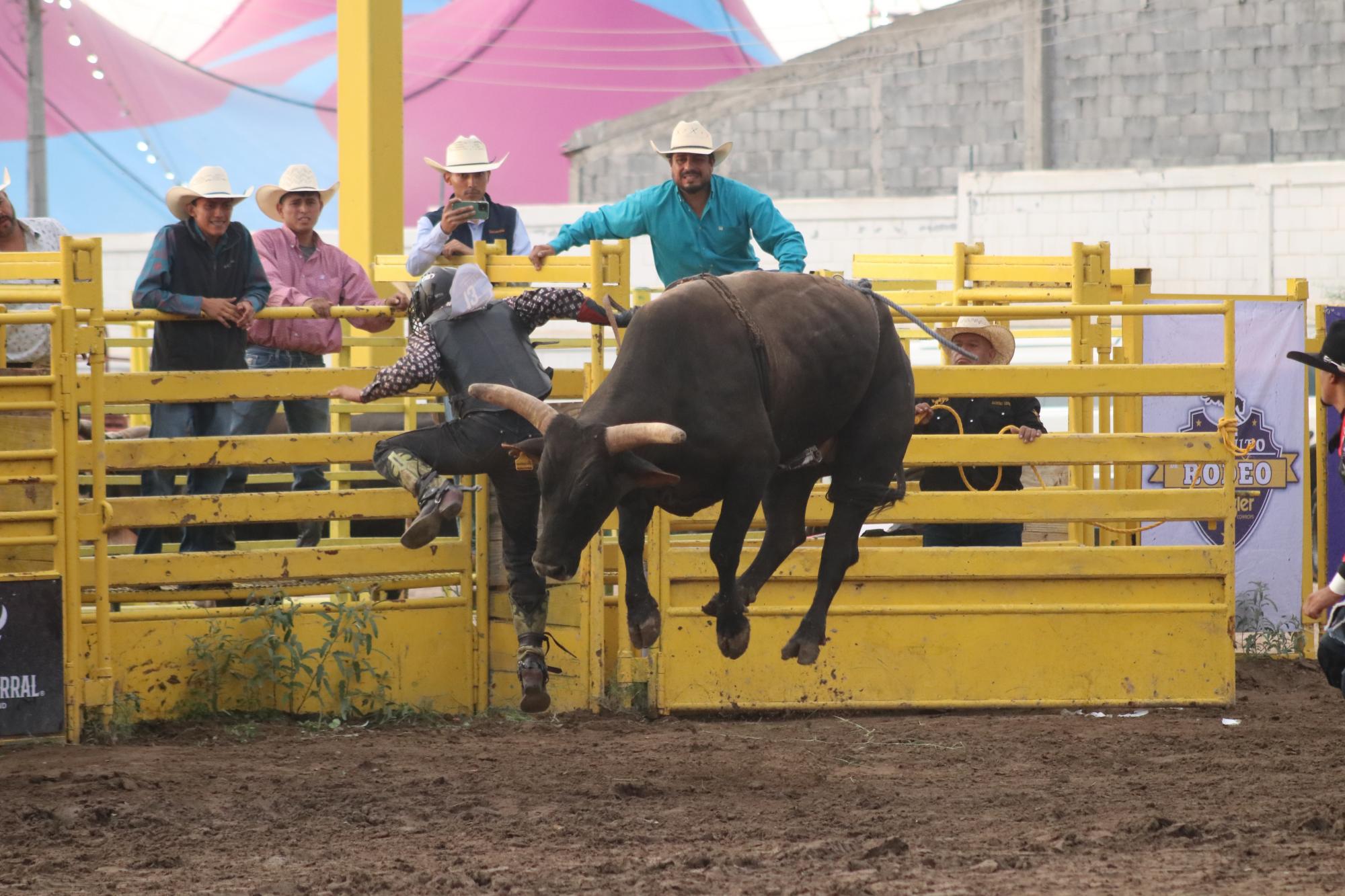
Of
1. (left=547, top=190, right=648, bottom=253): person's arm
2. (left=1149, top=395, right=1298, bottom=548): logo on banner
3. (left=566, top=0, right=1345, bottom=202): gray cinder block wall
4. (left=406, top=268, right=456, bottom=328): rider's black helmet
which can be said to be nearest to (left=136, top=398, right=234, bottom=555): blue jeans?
(left=406, top=268, right=456, bottom=328): rider's black helmet

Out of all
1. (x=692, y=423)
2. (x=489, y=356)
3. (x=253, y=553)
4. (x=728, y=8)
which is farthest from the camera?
(x=728, y=8)

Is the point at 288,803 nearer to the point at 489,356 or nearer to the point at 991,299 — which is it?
the point at 489,356

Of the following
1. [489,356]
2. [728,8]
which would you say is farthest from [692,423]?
[728,8]

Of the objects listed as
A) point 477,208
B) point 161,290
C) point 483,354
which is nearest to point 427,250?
point 477,208

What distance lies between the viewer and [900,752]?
788 cm

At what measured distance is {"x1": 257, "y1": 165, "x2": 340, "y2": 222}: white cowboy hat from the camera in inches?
392

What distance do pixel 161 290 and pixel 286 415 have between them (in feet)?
4.30

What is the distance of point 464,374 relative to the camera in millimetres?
7672

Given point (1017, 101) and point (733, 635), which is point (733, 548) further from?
point (1017, 101)

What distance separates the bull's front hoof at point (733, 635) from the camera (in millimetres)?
6391

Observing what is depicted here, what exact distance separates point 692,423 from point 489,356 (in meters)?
1.90

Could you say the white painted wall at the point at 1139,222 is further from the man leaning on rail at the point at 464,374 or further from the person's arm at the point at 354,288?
the man leaning on rail at the point at 464,374

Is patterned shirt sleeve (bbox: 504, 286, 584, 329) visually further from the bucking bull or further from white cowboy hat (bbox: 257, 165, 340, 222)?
white cowboy hat (bbox: 257, 165, 340, 222)

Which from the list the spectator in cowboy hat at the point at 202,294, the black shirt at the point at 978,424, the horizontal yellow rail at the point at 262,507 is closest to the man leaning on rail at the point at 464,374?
the horizontal yellow rail at the point at 262,507
